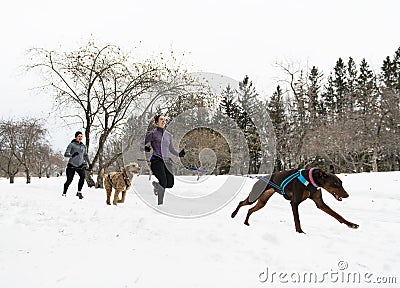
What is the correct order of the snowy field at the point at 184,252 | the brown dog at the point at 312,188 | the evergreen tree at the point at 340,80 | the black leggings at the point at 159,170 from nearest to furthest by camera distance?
the snowy field at the point at 184,252, the brown dog at the point at 312,188, the black leggings at the point at 159,170, the evergreen tree at the point at 340,80

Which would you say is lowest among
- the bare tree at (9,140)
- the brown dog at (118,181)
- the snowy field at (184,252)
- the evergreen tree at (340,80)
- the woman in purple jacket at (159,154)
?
the snowy field at (184,252)

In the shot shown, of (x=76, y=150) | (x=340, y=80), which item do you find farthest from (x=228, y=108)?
(x=340, y=80)

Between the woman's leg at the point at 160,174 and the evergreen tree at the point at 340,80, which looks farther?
the evergreen tree at the point at 340,80

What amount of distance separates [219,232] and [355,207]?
7.47 metres

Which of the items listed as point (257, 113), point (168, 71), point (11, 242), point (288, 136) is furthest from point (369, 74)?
point (11, 242)

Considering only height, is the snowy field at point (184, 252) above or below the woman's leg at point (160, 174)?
below

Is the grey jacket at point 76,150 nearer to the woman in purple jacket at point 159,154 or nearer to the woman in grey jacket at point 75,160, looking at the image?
the woman in grey jacket at point 75,160

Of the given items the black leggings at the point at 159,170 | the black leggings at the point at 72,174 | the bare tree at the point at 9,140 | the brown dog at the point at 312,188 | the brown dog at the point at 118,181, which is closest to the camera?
the brown dog at the point at 312,188

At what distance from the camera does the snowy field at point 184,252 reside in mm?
3455

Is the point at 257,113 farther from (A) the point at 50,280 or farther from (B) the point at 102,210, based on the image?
(A) the point at 50,280

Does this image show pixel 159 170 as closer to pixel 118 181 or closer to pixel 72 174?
pixel 118 181

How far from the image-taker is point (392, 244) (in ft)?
16.1

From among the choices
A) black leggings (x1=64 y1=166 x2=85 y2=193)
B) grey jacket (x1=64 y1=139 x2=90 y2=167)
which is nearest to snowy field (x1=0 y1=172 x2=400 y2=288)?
black leggings (x1=64 y1=166 x2=85 y2=193)

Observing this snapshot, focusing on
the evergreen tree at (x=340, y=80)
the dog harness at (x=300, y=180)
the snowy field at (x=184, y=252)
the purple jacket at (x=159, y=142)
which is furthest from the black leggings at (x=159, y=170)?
the evergreen tree at (x=340, y=80)
